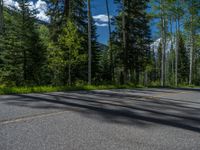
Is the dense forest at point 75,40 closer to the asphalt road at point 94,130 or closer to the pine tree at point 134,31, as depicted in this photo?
the pine tree at point 134,31

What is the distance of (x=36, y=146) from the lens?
347 cm

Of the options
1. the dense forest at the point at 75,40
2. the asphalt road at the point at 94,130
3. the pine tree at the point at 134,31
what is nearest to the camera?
the asphalt road at the point at 94,130

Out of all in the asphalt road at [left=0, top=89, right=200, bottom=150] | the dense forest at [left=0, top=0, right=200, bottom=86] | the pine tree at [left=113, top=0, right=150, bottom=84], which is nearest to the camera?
the asphalt road at [left=0, top=89, right=200, bottom=150]

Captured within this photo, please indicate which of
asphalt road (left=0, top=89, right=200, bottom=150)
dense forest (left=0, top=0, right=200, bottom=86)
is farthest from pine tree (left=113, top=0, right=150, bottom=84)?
asphalt road (left=0, top=89, right=200, bottom=150)

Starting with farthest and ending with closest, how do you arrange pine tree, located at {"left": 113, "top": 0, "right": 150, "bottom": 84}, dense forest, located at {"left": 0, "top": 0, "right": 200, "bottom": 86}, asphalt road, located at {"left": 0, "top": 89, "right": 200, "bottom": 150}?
pine tree, located at {"left": 113, "top": 0, "right": 150, "bottom": 84} → dense forest, located at {"left": 0, "top": 0, "right": 200, "bottom": 86} → asphalt road, located at {"left": 0, "top": 89, "right": 200, "bottom": 150}

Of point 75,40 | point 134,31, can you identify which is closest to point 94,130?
point 75,40

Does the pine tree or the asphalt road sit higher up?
the pine tree

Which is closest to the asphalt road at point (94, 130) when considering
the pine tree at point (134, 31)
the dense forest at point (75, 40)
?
the dense forest at point (75, 40)

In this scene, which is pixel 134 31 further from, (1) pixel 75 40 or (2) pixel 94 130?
(2) pixel 94 130

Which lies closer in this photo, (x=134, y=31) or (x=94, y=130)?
(x=94, y=130)

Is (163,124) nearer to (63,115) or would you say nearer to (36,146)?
(63,115)

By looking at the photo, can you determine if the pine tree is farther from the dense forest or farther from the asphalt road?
the asphalt road

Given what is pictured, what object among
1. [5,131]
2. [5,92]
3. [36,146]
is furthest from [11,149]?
[5,92]

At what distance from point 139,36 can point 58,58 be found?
47.3ft
